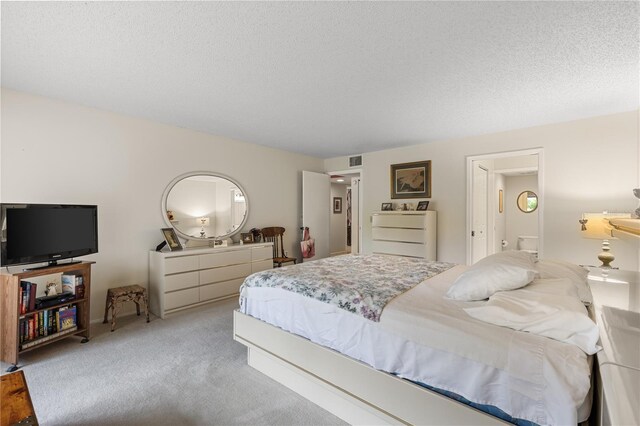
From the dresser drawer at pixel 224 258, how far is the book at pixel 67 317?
1.29m

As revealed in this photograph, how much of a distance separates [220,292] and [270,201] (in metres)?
1.78

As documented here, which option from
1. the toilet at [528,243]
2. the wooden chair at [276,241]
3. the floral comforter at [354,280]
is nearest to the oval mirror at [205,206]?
the wooden chair at [276,241]

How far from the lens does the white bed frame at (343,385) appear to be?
131 cm

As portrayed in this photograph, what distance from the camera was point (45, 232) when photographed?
2439mm

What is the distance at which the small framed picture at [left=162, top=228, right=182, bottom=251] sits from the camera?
3.43 meters

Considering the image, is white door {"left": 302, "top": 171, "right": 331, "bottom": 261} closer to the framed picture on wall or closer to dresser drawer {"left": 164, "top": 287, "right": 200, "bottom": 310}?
the framed picture on wall

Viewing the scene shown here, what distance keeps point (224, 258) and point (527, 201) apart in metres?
6.37

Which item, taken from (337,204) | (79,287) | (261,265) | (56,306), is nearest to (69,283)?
(79,287)

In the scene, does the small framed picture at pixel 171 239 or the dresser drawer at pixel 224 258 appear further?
the dresser drawer at pixel 224 258

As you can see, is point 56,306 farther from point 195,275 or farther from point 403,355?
point 403,355

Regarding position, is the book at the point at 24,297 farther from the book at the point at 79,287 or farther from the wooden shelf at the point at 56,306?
the book at the point at 79,287

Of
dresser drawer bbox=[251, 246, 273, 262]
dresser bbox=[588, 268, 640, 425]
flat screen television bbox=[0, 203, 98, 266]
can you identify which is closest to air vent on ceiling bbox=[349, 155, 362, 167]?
dresser drawer bbox=[251, 246, 273, 262]

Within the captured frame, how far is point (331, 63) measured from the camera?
6.74ft

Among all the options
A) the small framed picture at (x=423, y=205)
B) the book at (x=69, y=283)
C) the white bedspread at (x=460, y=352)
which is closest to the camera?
the white bedspread at (x=460, y=352)
